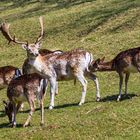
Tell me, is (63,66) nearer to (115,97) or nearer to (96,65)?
(96,65)

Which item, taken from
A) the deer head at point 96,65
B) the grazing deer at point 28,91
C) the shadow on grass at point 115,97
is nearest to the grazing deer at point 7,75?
the deer head at point 96,65

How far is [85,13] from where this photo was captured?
3578 cm

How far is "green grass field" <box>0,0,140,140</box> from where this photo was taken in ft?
39.5

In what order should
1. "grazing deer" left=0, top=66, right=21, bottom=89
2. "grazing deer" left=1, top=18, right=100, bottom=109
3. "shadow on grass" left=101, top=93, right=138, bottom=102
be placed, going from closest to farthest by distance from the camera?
"shadow on grass" left=101, top=93, right=138, bottom=102
"grazing deer" left=1, top=18, right=100, bottom=109
"grazing deer" left=0, top=66, right=21, bottom=89

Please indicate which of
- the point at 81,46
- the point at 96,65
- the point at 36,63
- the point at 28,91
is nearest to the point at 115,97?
the point at 96,65

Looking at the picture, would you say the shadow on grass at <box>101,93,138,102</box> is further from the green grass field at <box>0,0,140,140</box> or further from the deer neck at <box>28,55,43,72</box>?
the deer neck at <box>28,55,43,72</box>

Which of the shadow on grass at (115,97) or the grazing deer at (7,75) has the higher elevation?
the grazing deer at (7,75)

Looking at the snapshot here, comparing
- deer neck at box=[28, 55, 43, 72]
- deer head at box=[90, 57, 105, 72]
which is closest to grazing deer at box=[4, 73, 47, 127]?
deer neck at box=[28, 55, 43, 72]

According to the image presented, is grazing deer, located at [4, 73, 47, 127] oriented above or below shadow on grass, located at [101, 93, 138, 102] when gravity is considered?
above

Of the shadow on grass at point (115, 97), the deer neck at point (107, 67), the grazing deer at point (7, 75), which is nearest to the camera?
the shadow on grass at point (115, 97)

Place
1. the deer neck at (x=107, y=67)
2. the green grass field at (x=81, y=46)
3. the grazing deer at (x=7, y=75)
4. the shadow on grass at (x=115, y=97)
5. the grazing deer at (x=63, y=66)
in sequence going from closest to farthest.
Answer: the green grass field at (x=81, y=46) → the shadow on grass at (x=115, y=97) → the grazing deer at (x=63, y=66) → the deer neck at (x=107, y=67) → the grazing deer at (x=7, y=75)

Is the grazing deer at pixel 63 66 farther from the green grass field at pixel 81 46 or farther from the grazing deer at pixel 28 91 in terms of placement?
the grazing deer at pixel 28 91

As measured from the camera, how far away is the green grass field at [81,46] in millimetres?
12039

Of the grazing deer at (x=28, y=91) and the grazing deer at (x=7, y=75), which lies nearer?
the grazing deer at (x=28, y=91)
